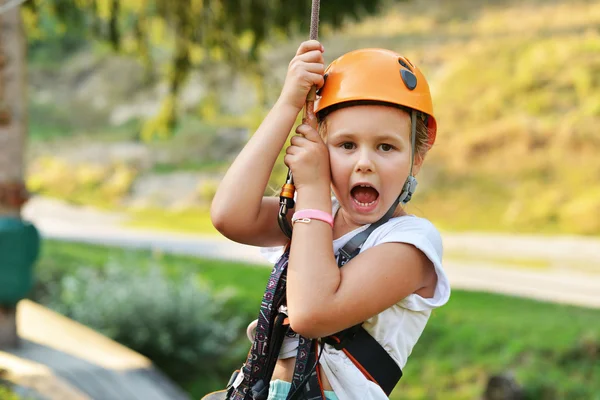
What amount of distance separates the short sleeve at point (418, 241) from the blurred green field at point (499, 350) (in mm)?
4442

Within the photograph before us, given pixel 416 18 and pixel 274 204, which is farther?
pixel 416 18

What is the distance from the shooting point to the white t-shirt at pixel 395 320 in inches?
64.7

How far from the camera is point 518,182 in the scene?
11.4m

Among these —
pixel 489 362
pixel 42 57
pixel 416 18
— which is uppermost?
pixel 42 57

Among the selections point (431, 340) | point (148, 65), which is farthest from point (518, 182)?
point (148, 65)

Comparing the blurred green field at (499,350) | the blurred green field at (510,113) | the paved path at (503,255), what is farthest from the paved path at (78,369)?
the paved path at (503,255)

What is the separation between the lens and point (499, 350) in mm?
6453

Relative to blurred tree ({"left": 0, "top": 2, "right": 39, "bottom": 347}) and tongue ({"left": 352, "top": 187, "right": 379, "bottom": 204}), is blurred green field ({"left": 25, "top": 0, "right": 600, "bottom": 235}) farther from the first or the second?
tongue ({"left": 352, "top": 187, "right": 379, "bottom": 204})

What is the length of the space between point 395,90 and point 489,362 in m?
5.02

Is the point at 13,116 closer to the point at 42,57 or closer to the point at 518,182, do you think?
the point at 518,182

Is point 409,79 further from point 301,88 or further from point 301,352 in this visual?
point 301,352

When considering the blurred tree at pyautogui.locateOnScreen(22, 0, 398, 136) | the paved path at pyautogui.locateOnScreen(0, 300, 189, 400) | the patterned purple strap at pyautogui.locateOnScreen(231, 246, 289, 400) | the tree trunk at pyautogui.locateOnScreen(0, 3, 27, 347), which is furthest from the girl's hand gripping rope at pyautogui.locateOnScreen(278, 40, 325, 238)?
the blurred tree at pyautogui.locateOnScreen(22, 0, 398, 136)

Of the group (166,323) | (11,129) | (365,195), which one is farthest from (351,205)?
(166,323)

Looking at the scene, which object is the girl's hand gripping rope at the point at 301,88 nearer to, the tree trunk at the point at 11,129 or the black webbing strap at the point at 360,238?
the black webbing strap at the point at 360,238
